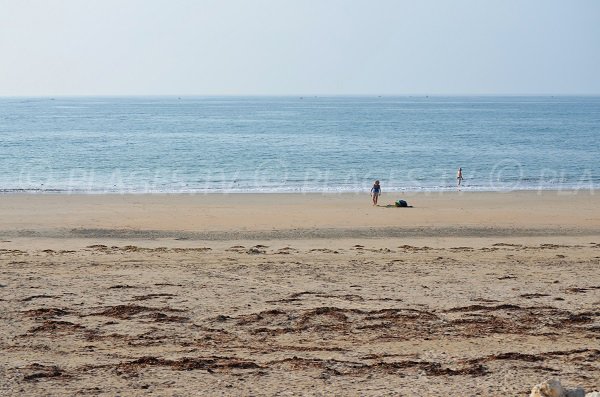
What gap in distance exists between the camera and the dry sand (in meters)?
9.31

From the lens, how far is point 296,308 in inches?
495

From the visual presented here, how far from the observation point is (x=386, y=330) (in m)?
11.4

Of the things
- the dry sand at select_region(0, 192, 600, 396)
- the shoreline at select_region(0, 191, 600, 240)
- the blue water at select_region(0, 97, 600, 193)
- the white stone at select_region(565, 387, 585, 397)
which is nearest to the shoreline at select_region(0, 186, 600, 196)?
the blue water at select_region(0, 97, 600, 193)

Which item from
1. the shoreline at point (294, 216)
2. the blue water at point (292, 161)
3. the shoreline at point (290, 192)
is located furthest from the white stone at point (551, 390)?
the blue water at point (292, 161)

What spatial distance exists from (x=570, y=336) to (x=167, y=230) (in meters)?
14.4

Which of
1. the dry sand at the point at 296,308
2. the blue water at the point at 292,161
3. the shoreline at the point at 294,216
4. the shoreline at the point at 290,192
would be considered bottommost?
the dry sand at the point at 296,308

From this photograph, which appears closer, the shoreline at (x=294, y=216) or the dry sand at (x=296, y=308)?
the dry sand at (x=296, y=308)

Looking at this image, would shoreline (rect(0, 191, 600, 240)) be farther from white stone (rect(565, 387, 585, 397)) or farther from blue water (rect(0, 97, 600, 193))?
white stone (rect(565, 387, 585, 397))

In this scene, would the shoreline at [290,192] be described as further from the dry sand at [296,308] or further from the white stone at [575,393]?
the white stone at [575,393]

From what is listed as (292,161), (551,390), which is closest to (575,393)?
(551,390)

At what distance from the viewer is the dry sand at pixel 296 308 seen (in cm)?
931

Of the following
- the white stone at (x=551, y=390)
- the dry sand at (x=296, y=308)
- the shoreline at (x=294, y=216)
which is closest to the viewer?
the white stone at (x=551, y=390)

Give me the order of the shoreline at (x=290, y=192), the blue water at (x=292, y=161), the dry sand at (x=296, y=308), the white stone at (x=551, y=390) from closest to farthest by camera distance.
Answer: the white stone at (x=551, y=390)
the dry sand at (x=296, y=308)
the shoreline at (x=290, y=192)
the blue water at (x=292, y=161)

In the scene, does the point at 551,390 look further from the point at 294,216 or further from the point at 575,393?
the point at 294,216
